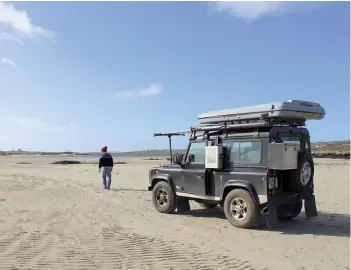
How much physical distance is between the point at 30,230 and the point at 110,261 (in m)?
2.75

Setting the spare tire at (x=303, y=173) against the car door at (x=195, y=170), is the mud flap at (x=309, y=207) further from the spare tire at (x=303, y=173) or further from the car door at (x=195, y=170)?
the car door at (x=195, y=170)

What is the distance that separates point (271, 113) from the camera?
8289 millimetres

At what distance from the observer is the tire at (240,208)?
8320 millimetres

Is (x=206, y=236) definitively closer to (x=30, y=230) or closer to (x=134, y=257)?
(x=134, y=257)

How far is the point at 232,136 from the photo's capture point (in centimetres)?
912

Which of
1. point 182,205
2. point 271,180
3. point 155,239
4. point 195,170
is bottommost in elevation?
point 155,239

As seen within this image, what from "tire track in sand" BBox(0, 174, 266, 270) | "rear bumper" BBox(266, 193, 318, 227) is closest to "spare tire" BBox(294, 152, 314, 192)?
"rear bumper" BBox(266, 193, 318, 227)

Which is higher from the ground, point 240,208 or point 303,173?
point 303,173

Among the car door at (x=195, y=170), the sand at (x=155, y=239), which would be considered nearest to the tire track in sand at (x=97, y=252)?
the sand at (x=155, y=239)

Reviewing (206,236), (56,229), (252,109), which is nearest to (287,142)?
(252,109)

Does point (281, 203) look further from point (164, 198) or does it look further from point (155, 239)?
point (164, 198)

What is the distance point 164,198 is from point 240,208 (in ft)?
9.01

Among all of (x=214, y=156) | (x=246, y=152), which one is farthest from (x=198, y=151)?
(x=246, y=152)

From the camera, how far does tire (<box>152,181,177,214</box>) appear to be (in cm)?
1049
